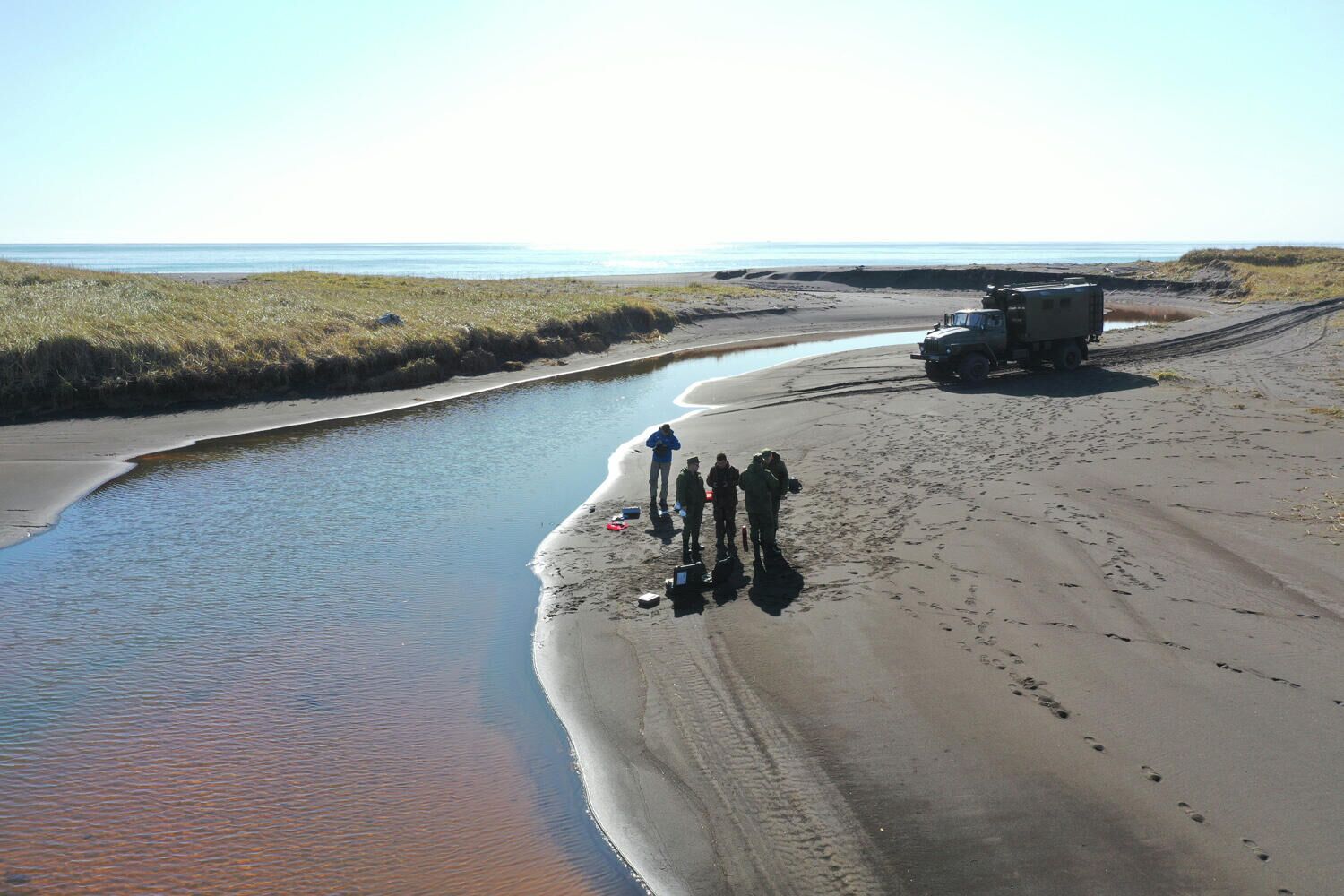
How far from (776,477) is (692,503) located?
1.16 metres

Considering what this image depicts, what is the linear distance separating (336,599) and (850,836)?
7.91 meters

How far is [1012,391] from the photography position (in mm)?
25156

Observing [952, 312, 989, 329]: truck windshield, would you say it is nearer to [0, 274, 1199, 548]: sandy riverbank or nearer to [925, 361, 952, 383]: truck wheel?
[925, 361, 952, 383]: truck wheel

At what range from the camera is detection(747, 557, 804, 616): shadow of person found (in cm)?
1085

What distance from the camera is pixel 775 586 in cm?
1141

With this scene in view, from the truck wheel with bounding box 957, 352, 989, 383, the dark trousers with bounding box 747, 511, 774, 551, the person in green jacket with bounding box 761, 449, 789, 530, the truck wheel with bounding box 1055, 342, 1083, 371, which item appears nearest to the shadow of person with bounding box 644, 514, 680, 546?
the dark trousers with bounding box 747, 511, 774, 551

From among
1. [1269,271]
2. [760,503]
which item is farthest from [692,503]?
[1269,271]

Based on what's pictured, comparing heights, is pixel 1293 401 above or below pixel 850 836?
above

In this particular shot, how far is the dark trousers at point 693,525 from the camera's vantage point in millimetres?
11945

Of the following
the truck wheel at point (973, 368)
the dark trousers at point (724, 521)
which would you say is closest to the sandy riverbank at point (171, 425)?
the dark trousers at point (724, 521)

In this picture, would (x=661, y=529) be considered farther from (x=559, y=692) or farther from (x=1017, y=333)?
(x=1017, y=333)

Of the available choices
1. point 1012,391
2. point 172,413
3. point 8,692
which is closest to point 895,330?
point 1012,391

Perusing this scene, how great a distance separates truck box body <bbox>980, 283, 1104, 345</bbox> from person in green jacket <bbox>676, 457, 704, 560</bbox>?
18857mm

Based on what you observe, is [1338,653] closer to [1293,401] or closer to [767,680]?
[767,680]
